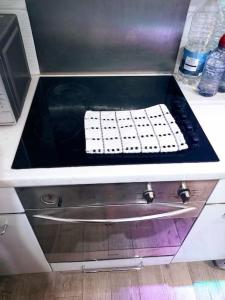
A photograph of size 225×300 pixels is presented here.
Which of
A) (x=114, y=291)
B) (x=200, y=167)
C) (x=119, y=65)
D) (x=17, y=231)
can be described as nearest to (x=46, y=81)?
(x=119, y=65)

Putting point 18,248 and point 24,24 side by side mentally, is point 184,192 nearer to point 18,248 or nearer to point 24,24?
point 18,248

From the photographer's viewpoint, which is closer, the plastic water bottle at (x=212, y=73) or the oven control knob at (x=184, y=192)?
the oven control knob at (x=184, y=192)

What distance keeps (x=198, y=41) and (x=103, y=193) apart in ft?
2.30

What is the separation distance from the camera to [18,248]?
81cm

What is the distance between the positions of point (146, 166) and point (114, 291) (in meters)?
0.83

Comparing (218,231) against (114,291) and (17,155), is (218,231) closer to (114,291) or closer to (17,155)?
(114,291)

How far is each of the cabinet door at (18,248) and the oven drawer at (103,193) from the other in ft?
0.34

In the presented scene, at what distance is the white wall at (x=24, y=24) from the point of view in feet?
2.48

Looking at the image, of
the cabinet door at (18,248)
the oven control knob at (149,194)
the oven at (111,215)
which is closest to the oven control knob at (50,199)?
the oven at (111,215)

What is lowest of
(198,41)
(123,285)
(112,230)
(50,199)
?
(123,285)

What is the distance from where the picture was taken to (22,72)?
0.76 meters

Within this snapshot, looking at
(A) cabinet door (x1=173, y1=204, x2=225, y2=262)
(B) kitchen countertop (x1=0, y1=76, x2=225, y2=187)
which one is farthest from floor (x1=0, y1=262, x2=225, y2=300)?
(B) kitchen countertop (x1=0, y1=76, x2=225, y2=187)

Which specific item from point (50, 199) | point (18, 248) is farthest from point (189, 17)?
point (18, 248)

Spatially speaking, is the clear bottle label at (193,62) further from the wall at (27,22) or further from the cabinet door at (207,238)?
the cabinet door at (207,238)
